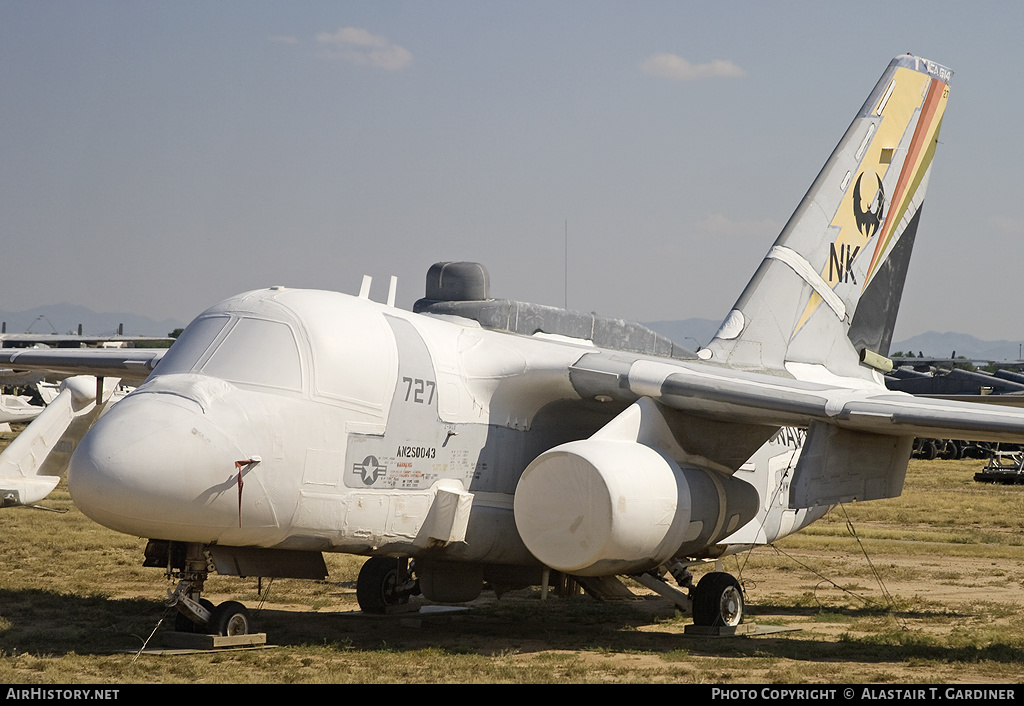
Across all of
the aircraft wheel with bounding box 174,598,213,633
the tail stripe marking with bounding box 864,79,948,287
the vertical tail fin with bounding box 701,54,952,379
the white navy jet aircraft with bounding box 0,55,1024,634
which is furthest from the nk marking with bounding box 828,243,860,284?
the aircraft wheel with bounding box 174,598,213,633

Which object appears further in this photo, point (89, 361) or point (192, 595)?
point (89, 361)

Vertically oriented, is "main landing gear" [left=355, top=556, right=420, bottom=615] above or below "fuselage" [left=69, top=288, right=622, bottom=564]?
below

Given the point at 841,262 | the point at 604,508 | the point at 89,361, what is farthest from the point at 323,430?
the point at 841,262

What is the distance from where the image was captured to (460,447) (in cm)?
1017

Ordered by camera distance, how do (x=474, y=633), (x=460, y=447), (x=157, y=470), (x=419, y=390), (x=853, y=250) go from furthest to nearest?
(x=853, y=250) → (x=474, y=633) → (x=460, y=447) → (x=419, y=390) → (x=157, y=470)

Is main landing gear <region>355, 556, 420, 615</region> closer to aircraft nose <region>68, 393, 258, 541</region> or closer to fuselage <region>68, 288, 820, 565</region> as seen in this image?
fuselage <region>68, 288, 820, 565</region>

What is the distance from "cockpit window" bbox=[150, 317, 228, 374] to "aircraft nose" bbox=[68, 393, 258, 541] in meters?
0.55

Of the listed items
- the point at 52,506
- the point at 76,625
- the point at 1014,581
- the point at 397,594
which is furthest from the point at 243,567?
the point at 52,506

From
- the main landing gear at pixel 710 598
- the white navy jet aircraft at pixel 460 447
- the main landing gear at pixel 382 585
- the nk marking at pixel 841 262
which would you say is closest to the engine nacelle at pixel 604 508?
the white navy jet aircraft at pixel 460 447

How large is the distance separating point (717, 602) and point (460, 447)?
3269 millimetres

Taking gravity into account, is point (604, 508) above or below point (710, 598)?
above

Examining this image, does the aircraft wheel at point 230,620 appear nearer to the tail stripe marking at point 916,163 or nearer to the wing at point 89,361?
the wing at point 89,361

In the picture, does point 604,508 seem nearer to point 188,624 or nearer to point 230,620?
point 230,620

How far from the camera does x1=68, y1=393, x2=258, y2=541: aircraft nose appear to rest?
26.2 ft
